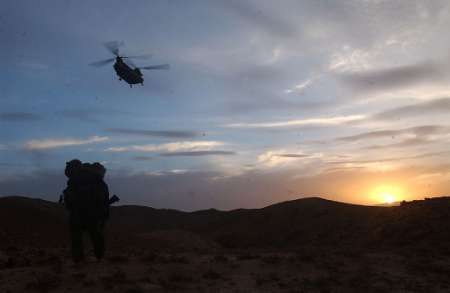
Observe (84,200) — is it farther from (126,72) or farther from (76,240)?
(126,72)

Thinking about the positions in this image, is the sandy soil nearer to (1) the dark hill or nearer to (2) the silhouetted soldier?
(2) the silhouetted soldier

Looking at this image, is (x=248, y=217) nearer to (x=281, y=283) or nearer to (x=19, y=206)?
(x=19, y=206)

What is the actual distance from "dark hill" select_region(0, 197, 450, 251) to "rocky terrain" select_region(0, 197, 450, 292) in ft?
0.23

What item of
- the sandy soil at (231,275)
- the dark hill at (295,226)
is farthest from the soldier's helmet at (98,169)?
the dark hill at (295,226)

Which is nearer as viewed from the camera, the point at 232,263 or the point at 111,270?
the point at 111,270

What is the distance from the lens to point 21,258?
15.4m

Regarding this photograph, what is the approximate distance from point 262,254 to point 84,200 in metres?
6.47

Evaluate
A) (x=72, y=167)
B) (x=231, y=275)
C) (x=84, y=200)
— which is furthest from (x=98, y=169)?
(x=231, y=275)

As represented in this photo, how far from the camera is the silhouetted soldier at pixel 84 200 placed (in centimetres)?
1263

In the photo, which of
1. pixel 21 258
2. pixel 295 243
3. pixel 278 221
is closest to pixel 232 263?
pixel 21 258

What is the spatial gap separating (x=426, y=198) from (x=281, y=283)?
1910cm

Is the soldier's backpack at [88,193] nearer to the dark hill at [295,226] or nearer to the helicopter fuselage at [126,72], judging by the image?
the dark hill at [295,226]

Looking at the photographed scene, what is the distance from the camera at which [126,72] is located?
3281cm

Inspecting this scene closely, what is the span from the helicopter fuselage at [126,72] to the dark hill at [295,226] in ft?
33.1
